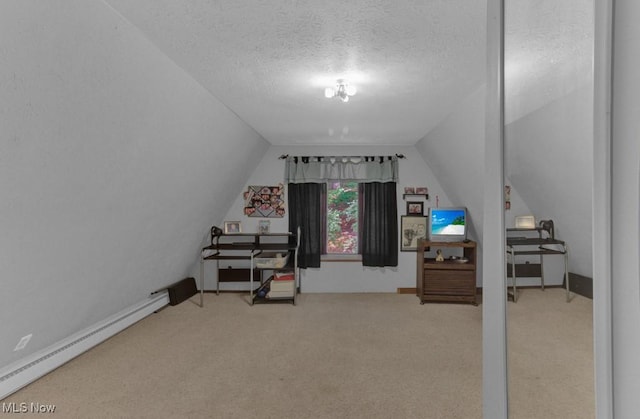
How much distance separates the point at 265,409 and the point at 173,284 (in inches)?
111

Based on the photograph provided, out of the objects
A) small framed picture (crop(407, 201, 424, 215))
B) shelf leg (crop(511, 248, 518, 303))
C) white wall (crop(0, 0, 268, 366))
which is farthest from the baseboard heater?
small framed picture (crop(407, 201, 424, 215))

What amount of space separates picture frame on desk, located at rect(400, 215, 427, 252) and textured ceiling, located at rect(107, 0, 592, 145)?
1.99 metres

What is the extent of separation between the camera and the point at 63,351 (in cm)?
256

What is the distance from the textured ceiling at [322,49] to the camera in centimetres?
153

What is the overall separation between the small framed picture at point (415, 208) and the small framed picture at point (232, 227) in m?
2.55

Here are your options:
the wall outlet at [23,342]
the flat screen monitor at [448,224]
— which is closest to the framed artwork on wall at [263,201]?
the flat screen monitor at [448,224]

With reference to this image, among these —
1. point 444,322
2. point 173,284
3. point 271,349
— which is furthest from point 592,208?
point 173,284

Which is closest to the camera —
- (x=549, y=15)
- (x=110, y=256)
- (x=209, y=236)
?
(x=549, y=15)

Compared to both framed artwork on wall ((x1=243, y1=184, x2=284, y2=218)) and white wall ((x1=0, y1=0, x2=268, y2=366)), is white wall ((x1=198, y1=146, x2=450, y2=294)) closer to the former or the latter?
framed artwork on wall ((x1=243, y1=184, x2=284, y2=218))

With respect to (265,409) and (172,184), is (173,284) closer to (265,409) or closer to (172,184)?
(172,184)

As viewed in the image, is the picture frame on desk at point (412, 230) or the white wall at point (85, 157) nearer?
the white wall at point (85, 157)

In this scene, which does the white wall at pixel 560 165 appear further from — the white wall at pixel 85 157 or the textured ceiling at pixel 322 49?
the white wall at pixel 85 157

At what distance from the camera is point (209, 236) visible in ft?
15.5

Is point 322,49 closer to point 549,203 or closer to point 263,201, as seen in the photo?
point 549,203
